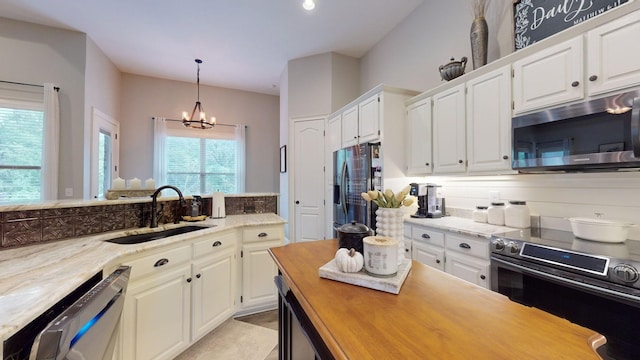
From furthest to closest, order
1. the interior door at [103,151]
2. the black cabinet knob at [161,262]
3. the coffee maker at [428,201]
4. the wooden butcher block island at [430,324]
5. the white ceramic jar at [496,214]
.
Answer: the interior door at [103,151] < the coffee maker at [428,201] < the white ceramic jar at [496,214] < the black cabinet knob at [161,262] < the wooden butcher block island at [430,324]

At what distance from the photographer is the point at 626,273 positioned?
113cm

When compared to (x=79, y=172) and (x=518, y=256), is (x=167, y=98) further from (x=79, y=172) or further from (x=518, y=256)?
(x=518, y=256)

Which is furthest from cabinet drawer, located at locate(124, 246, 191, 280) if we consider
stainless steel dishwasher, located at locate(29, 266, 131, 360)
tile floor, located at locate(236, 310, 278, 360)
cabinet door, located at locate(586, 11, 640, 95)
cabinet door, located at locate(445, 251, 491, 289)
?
cabinet door, located at locate(586, 11, 640, 95)

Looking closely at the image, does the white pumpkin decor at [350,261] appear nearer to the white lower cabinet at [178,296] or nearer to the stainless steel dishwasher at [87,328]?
the stainless steel dishwasher at [87,328]

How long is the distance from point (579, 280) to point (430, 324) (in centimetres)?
111

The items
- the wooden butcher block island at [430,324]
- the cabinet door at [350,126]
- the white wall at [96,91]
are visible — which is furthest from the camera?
the white wall at [96,91]

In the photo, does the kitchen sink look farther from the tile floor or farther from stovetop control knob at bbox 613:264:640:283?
stovetop control knob at bbox 613:264:640:283

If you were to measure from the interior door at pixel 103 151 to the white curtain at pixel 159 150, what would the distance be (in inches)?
23.3

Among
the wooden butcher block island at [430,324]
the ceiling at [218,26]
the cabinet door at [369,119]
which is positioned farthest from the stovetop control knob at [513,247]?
the ceiling at [218,26]

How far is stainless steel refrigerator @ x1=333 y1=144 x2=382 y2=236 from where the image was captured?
9.32 ft

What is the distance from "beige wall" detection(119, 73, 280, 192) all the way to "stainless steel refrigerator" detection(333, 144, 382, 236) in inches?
113

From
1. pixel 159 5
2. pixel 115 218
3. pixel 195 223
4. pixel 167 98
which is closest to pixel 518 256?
pixel 195 223

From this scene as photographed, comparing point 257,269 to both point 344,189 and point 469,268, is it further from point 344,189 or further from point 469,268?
point 469,268

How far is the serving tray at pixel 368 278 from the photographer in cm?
93
